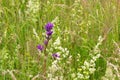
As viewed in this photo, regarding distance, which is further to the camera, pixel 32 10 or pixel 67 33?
pixel 32 10

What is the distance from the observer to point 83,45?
2.66 m

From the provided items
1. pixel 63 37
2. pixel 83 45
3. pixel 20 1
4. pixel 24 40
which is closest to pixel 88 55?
pixel 83 45

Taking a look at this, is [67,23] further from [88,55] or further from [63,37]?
[88,55]

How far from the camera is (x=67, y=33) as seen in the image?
2.68m

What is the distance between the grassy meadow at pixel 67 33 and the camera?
2.36m

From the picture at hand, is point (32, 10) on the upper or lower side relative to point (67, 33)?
upper

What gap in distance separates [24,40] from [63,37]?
30 centimetres

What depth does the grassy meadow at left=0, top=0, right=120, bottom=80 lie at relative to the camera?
2.36m

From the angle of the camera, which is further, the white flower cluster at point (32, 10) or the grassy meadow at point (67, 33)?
the white flower cluster at point (32, 10)

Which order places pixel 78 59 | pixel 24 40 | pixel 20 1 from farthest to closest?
pixel 20 1, pixel 24 40, pixel 78 59

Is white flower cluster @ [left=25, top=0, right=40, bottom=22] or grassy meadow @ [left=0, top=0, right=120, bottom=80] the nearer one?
grassy meadow @ [left=0, top=0, right=120, bottom=80]

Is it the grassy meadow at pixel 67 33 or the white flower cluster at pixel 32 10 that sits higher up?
the white flower cluster at pixel 32 10

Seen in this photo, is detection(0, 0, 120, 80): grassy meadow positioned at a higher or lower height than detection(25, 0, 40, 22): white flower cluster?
lower

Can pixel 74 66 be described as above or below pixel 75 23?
below
